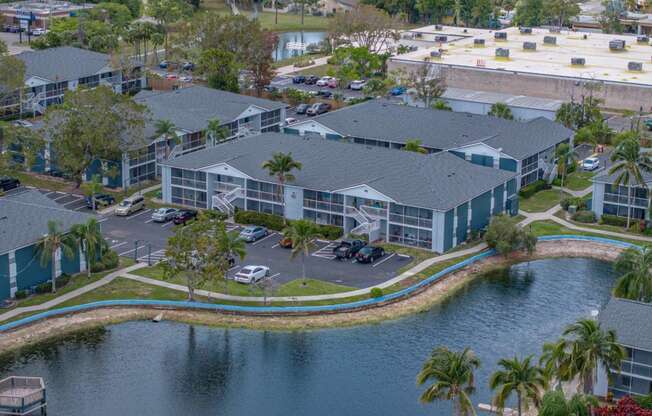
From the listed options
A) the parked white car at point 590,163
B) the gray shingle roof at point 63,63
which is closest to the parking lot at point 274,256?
the parked white car at point 590,163

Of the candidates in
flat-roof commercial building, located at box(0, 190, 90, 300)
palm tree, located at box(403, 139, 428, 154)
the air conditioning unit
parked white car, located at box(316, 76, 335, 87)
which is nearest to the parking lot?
flat-roof commercial building, located at box(0, 190, 90, 300)

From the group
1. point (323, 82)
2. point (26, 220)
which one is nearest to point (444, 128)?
point (323, 82)

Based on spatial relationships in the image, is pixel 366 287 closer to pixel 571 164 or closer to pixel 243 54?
pixel 571 164

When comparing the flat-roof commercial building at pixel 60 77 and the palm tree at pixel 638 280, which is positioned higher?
the flat-roof commercial building at pixel 60 77

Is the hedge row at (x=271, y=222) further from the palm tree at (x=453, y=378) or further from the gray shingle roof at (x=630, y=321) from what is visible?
the palm tree at (x=453, y=378)

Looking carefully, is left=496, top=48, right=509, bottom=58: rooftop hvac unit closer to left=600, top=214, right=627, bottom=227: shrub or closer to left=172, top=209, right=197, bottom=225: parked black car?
left=600, top=214, right=627, bottom=227: shrub
